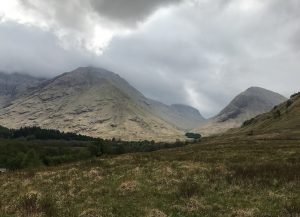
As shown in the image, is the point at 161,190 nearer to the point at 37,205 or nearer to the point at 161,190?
the point at 161,190

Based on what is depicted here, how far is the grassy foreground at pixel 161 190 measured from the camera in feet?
83.6

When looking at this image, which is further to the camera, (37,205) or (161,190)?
(161,190)

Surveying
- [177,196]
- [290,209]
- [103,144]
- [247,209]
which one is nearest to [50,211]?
[177,196]

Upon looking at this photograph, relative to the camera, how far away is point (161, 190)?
3148cm

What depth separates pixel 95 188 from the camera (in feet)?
108

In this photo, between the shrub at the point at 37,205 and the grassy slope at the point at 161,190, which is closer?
the grassy slope at the point at 161,190

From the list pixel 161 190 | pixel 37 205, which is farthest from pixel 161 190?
pixel 37 205

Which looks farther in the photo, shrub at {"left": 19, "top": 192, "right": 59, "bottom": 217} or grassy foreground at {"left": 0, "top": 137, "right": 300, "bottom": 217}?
shrub at {"left": 19, "top": 192, "right": 59, "bottom": 217}

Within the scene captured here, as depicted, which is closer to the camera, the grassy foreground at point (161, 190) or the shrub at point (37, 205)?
the grassy foreground at point (161, 190)

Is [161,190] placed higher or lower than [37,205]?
higher

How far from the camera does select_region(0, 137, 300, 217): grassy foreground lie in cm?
2547

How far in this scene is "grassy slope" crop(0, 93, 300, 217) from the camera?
25.5m

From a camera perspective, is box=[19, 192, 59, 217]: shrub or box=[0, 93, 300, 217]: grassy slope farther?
box=[19, 192, 59, 217]: shrub

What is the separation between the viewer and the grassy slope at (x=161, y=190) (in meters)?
25.5
